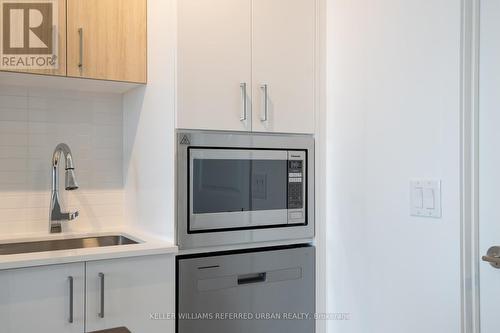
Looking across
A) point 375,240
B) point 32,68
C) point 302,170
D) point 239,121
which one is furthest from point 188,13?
point 375,240

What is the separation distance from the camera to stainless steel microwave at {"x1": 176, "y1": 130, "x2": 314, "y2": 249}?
1.75 meters

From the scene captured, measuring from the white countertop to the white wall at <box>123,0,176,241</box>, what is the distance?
0.22 ft

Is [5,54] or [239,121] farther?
[239,121]

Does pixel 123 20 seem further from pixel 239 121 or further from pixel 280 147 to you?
pixel 280 147

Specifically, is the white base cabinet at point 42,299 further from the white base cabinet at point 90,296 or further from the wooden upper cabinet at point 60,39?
the wooden upper cabinet at point 60,39

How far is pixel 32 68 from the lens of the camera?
5.71 ft

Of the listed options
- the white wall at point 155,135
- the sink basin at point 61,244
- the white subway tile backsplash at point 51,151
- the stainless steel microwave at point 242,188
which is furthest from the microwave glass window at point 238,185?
the white subway tile backsplash at point 51,151

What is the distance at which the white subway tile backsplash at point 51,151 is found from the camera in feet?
6.52

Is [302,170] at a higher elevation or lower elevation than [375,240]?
higher

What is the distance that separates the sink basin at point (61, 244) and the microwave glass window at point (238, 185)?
41cm

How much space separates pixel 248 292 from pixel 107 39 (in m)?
1.26

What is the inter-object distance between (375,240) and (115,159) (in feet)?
4.43

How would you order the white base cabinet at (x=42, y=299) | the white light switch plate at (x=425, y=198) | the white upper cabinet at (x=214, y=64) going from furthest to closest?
1. the white upper cabinet at (x=214, y=64)
2. the white light switch plate at (x=425, y=198)
3. the white base cabinet at (x=42, y=299)

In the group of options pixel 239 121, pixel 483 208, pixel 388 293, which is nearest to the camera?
pixel 483 208
